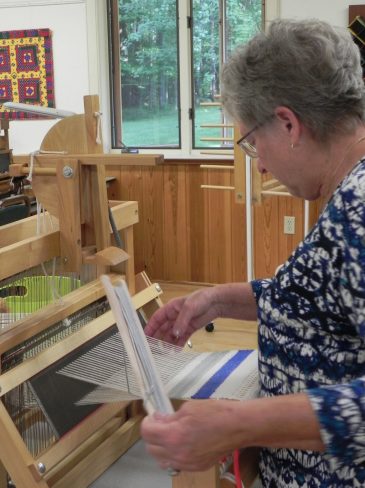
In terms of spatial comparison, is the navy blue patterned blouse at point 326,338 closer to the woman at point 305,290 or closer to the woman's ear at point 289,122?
the woman at point 305,290

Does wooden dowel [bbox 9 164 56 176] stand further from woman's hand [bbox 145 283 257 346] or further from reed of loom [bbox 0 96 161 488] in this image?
woman's hand [bbox 145 283 257 346]

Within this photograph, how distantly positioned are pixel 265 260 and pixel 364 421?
3.91 m

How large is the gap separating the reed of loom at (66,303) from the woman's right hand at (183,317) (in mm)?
245

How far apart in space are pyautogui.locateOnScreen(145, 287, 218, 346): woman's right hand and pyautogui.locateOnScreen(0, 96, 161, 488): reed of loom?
0.24 m

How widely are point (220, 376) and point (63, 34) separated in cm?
422

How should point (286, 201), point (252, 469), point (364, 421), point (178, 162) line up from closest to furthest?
point (364, 421) → point (252, 469) → point (286, 201) → point (178, 162)

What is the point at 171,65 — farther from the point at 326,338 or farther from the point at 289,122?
the point at 326,338

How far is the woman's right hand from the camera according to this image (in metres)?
1.41

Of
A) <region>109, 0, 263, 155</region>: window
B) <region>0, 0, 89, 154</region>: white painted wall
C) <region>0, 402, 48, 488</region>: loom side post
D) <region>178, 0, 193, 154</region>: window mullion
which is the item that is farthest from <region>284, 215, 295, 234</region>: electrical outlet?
<region>0, 402, 48, 488</region>: loom side post

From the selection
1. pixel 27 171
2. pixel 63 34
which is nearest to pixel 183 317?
pixel 27 171

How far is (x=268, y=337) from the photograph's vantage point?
1.17m

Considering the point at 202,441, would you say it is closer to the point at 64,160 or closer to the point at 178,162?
the point at 64,160

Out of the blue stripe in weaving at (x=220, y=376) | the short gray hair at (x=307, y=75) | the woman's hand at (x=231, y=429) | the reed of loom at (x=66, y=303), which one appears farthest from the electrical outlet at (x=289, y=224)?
the woman's hand at (x=231, y=429)

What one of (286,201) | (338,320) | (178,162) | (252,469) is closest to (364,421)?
(338,320)
